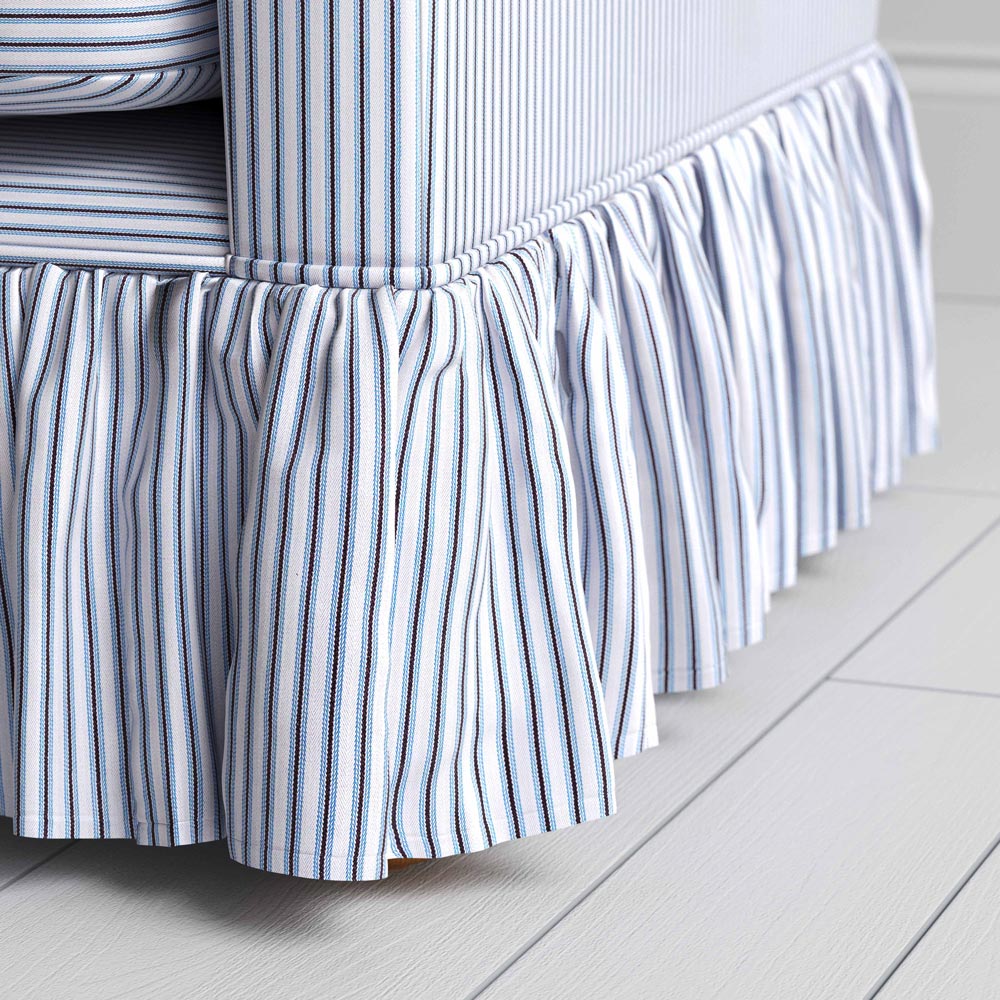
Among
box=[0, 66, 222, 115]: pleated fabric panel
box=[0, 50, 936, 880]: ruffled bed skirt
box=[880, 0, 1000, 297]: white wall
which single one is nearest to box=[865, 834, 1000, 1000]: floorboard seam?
box=[0, 50, 936, 880]: ruffled bed skirt

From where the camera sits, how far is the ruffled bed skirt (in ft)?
2.77

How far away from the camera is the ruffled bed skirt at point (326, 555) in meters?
0.84

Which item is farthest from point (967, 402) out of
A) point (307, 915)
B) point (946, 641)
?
point (307, 915)

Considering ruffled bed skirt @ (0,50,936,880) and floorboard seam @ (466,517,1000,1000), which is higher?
ruffled bed skirt @ (0,50,936,880)

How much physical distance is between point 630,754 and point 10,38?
Result: 1.81ft

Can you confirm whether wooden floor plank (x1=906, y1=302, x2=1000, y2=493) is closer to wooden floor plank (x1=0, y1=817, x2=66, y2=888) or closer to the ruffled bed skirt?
the ruffled bed skirt

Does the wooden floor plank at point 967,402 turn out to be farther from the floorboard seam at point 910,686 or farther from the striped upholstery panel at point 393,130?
the striped upholstery panel at point 393,130

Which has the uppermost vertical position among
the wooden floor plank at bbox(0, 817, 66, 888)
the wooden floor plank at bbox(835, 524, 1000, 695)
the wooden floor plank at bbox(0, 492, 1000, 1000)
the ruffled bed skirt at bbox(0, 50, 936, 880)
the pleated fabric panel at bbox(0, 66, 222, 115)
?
the pleated fabric panel at bbox(0, 66, 222, 115)

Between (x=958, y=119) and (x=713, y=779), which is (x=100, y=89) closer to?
(x=713, y=779)

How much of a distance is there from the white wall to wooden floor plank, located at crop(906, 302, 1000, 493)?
0.31 feet

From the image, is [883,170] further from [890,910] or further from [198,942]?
[198,942]

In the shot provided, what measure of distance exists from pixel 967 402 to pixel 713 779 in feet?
3.55

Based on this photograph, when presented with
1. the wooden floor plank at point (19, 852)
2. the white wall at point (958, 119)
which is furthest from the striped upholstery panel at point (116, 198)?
the white wall at point (958, 119)

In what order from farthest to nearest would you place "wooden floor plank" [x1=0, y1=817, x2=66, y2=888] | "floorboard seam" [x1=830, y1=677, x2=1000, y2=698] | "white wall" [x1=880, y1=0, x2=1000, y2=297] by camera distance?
1. "white wall" [x1=880, y1=0, x2=1000, y2=297]
2. "floorboard seam" [x1=830, y1=677, x2=1000, y2=698]
3. "wooden floor plank" [x1=0, y1=817, x2=66, y2=888]
